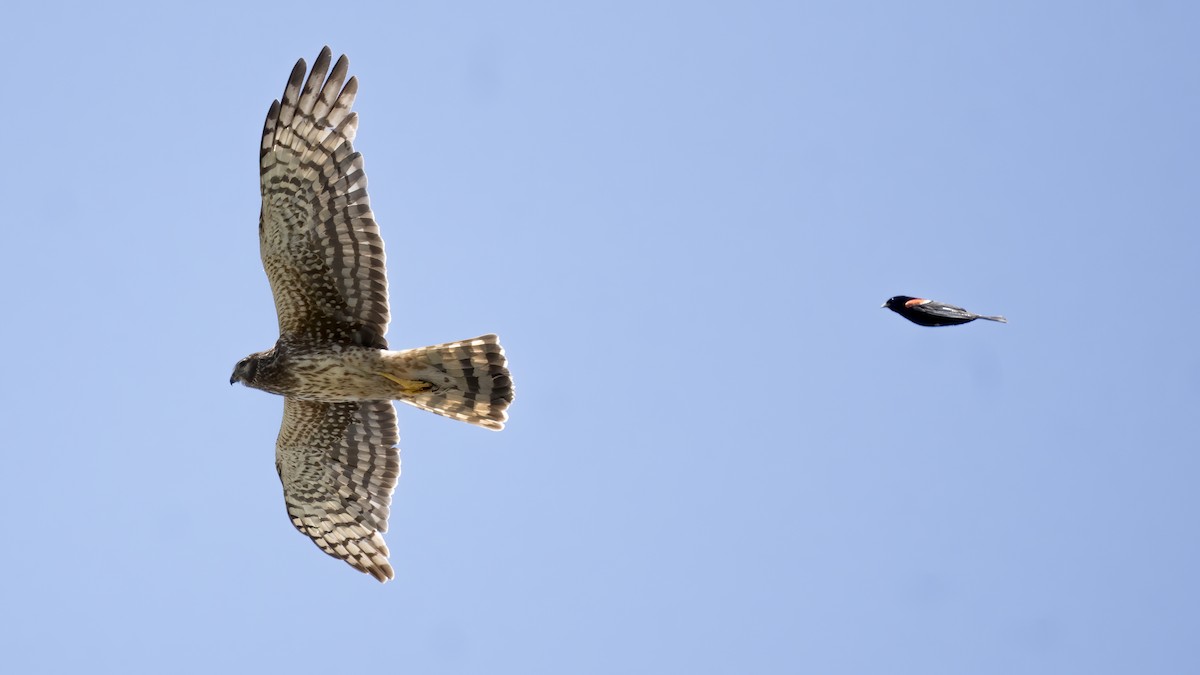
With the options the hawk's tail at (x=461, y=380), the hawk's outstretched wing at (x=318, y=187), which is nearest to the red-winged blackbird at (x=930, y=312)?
the hawk's tail at (x=461, y=380)

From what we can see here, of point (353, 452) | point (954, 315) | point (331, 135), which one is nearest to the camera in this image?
point (954, 315)

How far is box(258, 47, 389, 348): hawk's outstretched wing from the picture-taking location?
1143 cm

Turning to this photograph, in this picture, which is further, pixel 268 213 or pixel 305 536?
pixel 305 536

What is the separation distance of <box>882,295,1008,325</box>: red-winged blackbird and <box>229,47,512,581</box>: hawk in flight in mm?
3044

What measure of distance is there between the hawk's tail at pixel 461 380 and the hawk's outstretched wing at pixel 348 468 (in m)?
0.66

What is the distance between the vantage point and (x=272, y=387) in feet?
39.1

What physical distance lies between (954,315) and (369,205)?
4.20m

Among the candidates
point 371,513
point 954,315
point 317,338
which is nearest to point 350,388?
point 317,338

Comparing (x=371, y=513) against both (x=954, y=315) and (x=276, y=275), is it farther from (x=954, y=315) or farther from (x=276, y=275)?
(x=954, y=315)

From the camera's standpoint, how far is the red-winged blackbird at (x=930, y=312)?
10.6 metres

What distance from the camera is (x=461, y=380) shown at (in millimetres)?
11977

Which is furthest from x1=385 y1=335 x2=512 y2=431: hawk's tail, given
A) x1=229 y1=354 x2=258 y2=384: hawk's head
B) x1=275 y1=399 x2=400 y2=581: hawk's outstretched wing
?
x1=229 y1=354 x2=258 y2=384: hawk's head

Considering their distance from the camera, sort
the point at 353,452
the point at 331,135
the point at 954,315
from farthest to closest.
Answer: the point at 353,452
the point at 331,135
the point at 954,315

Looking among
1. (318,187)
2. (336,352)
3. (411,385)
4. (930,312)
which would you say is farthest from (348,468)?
(930,312)
